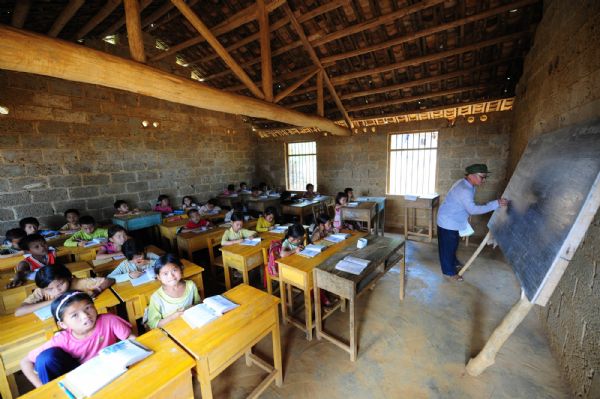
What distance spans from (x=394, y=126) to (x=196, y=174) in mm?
6570

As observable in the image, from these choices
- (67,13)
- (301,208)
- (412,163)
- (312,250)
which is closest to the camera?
(312,250)

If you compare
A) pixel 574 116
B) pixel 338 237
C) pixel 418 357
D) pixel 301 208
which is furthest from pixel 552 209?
pixel 301 208

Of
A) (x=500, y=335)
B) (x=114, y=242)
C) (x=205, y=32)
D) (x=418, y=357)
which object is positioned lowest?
(x=418, y=357)

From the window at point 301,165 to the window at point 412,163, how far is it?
280 centimetres

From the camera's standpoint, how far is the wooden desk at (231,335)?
1.73 meters

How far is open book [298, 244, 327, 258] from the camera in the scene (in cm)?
328

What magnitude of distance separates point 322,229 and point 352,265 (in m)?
1.47

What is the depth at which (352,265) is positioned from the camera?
2812mm

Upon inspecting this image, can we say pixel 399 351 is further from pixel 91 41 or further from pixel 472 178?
pixel 91 41

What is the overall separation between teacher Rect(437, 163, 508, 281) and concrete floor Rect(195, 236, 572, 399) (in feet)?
1.90

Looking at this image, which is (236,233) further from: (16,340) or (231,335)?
(16,340)

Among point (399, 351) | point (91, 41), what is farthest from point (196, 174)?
point (399, 351)

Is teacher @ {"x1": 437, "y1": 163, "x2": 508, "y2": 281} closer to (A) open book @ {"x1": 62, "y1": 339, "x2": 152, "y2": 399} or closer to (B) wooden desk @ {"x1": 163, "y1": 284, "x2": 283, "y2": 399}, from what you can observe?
(B) wooden desk @ {"x1": 163, "y1": 284, "x2": 283, "y2": 399}

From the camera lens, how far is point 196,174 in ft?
27.3
